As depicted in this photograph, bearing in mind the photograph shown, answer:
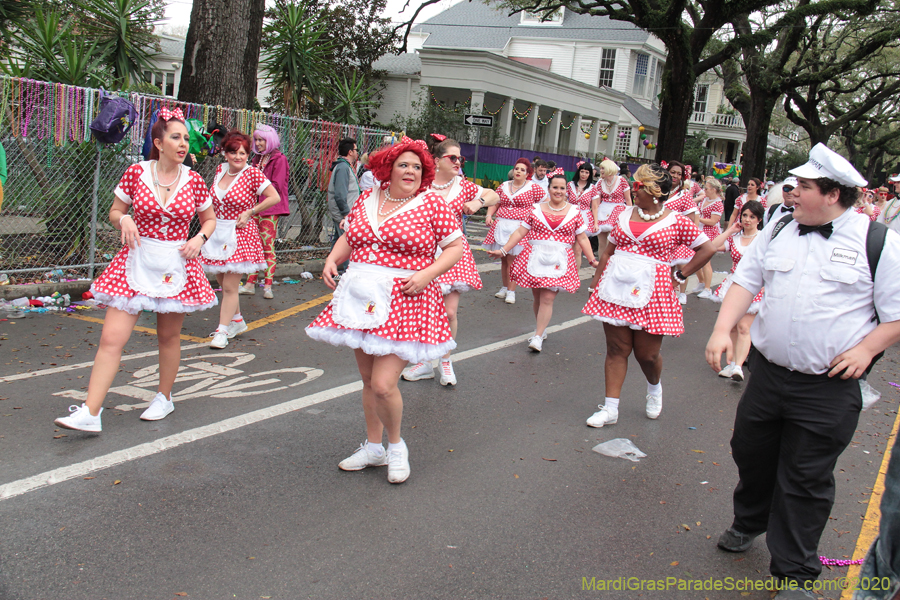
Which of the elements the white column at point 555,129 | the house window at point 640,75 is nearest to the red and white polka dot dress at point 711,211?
the white column at point 555,129

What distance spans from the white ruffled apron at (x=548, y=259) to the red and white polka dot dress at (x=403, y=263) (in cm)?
366

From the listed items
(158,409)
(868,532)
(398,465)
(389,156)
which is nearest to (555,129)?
(158,409)

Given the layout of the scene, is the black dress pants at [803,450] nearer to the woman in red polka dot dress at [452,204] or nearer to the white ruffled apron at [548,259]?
the woman in red polka dot dress at [452,204]

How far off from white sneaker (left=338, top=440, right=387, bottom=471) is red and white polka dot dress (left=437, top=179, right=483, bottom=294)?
1.98 m

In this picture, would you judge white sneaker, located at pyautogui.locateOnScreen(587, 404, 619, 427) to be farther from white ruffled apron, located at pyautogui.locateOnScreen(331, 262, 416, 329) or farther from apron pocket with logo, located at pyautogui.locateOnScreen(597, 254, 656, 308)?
white ruffled apron, located at pyautogui.locateOnScreen(331, 262, 416, 329)

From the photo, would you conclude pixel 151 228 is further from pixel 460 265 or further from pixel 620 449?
pixel 620 449

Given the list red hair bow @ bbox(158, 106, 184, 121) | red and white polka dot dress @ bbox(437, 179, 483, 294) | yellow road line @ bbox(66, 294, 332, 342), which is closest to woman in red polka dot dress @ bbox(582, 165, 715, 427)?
red and white polka dot dress @ bbox(437, 179, 483, 294)

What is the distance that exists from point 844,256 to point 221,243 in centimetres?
542

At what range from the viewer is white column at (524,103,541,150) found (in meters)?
33.1

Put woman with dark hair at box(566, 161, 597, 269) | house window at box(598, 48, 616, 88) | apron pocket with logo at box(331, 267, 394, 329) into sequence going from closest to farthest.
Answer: apron pocket with logo at box(331, 267, 394, 329), woman with dark hair at box(566, 161, 597, 269), house window at box(598, 48, 616, 88)

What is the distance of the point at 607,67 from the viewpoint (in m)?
39.4

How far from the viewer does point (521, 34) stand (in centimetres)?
3888

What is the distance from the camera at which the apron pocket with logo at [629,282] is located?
17.7ft

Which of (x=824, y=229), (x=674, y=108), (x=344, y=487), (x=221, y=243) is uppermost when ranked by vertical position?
(x=674, y=108)
